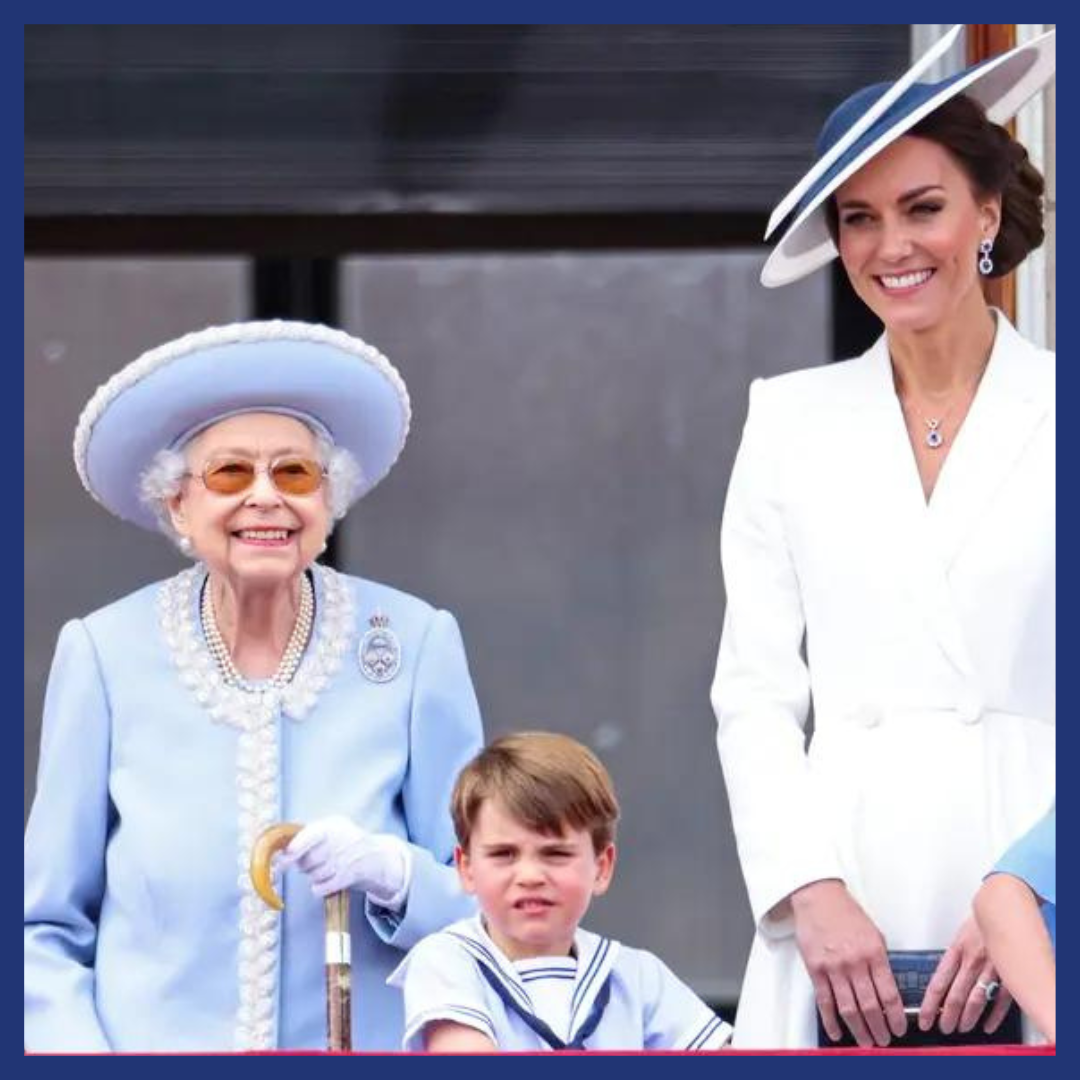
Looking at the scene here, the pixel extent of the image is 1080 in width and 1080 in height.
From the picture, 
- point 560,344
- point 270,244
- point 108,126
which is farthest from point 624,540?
point 108,126

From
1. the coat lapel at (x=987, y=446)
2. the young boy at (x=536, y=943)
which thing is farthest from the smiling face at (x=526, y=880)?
the coat lapel at (x=987, y=446)

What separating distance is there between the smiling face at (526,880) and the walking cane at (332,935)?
7.1 inches

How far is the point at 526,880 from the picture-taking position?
4.39 m

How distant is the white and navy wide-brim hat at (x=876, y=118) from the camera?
457cm

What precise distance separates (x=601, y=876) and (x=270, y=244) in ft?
8.92

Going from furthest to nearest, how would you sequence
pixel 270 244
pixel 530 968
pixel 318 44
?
pixel 270 244 < pixel 318 44 < pixel 530 968

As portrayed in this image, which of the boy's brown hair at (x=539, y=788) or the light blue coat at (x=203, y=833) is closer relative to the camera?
the boy's brown hair at (x=539, y=788)

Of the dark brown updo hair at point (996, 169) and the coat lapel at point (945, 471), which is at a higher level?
the dark brown updo hair at point (996, 169)

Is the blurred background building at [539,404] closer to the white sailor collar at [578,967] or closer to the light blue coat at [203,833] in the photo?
the light blue coat at [203,833]

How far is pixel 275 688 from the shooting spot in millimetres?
4645

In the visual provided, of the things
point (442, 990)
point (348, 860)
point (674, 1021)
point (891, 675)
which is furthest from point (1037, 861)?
point (348, 860)

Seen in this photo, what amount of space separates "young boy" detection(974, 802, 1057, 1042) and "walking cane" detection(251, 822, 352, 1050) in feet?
2.55

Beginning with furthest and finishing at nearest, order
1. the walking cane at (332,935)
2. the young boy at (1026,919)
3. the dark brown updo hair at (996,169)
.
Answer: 1. the dark brown updo hair at (996,169)
2. the walking cane at (332,935)
3. the young boy at (1026,919)

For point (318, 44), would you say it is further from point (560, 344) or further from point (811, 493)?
point (811, 493)
